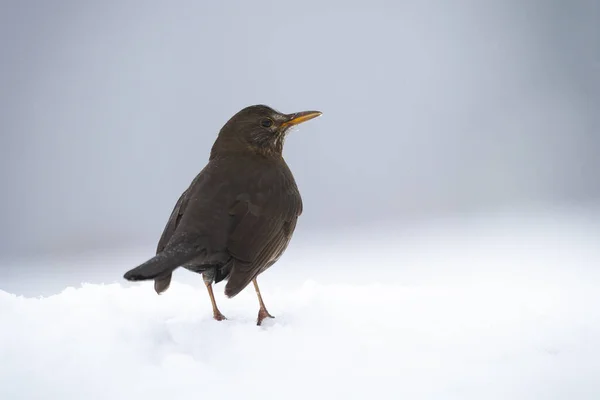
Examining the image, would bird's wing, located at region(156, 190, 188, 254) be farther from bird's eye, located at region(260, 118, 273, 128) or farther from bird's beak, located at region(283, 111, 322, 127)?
bird's beak, located at region(283, 111, 322, 127)

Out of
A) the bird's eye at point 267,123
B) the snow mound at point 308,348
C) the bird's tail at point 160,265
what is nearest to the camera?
the snow mound at point 308,348

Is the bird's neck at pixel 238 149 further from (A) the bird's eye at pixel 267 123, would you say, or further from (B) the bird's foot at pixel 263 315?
(B) the bird's foot at pixel 263 315

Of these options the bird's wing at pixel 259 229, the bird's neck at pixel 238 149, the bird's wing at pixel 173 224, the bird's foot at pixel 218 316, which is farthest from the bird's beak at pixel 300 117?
the bird's foot at pixel 218 316

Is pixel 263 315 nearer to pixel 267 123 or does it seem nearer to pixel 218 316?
pixel 218 316

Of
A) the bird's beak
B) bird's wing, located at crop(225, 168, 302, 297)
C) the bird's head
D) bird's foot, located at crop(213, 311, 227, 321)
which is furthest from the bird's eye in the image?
bird's foot, located at crop(213, 311, 227, 321)

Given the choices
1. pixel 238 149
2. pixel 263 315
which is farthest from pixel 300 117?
pixel 263 315
